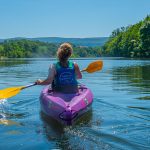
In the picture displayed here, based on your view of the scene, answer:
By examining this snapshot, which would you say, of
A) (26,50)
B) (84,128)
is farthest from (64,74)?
(26,50)

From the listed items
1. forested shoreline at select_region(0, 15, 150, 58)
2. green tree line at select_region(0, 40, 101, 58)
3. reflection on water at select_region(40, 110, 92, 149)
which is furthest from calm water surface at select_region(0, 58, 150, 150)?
green tree line at select_region(0, 40, 101, 58)

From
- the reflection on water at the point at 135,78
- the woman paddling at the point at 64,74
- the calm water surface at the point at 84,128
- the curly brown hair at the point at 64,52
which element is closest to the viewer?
the calm water surface at the point at 84,128

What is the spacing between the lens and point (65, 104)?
26.0 feet

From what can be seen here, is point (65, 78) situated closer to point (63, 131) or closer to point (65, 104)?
point (65, 104)

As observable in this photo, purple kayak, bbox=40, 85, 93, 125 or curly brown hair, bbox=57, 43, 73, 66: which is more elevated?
curly brown hair, bbox=57, 43, 73, 66

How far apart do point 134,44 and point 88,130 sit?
264 ft

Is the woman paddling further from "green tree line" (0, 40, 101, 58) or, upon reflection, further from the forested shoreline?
"green tree line" (0, 40, 101, 58)

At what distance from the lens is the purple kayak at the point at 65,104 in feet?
25.1

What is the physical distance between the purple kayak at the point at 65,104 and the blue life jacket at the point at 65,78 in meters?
0.20

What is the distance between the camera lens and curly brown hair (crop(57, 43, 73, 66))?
8.71 m

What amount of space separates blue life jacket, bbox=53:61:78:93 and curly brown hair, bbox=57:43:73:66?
0.43 ft

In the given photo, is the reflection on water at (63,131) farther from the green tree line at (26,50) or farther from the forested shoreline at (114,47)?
the green tree line at (26,50)

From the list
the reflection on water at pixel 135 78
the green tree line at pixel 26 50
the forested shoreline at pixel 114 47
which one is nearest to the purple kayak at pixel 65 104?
the reflection on water at pixel 135 78

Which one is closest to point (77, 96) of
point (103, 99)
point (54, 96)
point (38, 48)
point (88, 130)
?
point (54, 96)
